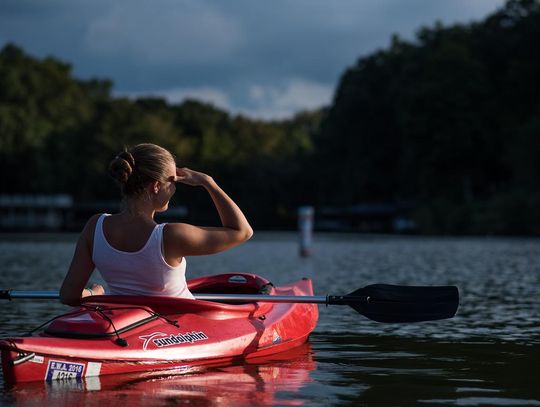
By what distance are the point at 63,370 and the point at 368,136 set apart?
83.5 m

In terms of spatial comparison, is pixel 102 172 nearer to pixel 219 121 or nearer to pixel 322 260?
pixel 219 121

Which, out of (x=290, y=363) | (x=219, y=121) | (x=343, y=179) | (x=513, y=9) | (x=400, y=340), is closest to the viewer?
(x=290, y=363)

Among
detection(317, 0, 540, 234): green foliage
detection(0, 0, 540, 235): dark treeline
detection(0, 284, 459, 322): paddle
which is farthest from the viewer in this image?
detection(0, 0, 540, 235): dark treeline

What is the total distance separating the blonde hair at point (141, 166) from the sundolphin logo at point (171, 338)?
1.32 metres

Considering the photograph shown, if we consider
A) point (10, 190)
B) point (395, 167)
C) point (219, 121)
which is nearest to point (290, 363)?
point (395, 167)

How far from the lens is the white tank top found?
789 cm

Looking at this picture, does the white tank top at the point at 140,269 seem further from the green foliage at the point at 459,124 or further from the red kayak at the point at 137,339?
the green foliage at the point at 459,124

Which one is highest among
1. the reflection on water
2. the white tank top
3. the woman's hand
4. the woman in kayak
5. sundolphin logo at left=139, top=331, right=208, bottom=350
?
the woman's hand

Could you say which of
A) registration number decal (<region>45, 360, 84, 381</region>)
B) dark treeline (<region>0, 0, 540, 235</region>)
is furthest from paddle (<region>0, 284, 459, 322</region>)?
dark treeline (<region>0, 0, 540, 235</region>)

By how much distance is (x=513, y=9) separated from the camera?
8088cm

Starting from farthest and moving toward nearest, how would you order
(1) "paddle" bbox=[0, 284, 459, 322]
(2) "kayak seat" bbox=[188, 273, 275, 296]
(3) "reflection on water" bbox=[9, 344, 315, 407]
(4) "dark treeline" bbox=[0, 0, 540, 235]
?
1. (4) "dark treeline" bbox=[0, 0, 540, 235]
2. (2) "kayak seat" bbox=[188, 273, 275, 296]
3. (1) "paddle" bbox=[0, 284, 459, 322]
4. (3) "reflection on water" bbox=[9, 344, 315, 407]

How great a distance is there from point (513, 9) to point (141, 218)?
252ft

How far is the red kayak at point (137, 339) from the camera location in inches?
305

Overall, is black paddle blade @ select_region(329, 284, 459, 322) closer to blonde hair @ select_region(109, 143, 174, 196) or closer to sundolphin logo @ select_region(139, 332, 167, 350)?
sundolphin logo @ select_region(139, 332, 167, 350)
